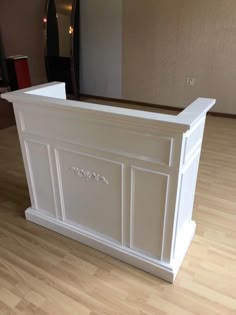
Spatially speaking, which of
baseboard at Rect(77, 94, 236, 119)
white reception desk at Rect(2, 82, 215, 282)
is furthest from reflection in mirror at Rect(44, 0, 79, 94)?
white reception desk at Rect(2, 82, 215, 282)

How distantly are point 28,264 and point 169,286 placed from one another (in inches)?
31.5

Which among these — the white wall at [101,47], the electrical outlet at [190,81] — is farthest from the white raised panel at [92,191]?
the white wall at [101,47]

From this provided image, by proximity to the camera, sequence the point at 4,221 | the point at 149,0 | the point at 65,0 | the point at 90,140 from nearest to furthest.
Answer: the point at 90,140, the point at 4,221, the point at 149,0, the point at 65,0

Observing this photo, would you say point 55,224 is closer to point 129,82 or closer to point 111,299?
point 111,299

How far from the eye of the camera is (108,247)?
152 centimetres

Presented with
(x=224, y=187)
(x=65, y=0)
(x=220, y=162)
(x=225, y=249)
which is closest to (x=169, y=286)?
(x=225, y=249)

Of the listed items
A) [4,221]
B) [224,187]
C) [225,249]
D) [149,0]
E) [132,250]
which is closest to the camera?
[132,250]

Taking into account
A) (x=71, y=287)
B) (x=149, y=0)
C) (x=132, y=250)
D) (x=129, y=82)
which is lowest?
(x=71, y=287)

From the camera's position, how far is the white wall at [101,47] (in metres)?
4.13

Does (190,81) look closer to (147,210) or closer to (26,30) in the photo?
(147,210)

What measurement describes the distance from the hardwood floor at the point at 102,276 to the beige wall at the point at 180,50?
2.35 meters

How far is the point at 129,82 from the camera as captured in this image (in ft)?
14.4

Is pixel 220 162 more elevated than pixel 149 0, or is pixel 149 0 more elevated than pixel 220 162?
pixel 149 0

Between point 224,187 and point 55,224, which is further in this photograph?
point 224,187
